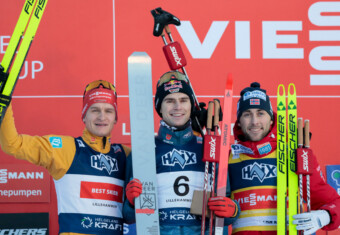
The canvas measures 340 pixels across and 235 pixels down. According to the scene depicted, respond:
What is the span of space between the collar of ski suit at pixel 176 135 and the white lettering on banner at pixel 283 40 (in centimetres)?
129

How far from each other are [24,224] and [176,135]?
1.69 m

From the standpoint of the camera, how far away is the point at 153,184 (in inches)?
92.1

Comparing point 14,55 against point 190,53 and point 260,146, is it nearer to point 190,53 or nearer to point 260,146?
point 260,146

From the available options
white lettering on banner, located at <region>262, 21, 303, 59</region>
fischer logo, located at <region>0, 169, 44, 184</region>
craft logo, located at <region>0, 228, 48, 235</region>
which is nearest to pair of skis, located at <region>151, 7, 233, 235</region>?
white lettering on banner, located at <region>262, 21, 303, 59</region>

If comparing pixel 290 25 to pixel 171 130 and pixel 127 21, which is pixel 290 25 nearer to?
pixel 127 21

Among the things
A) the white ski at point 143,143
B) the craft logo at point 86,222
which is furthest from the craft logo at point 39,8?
the craft logo at point 86,222

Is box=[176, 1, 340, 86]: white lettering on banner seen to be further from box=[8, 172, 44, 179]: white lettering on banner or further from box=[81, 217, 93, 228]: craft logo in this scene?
box=[81, 217, 93, 228]: craft logo

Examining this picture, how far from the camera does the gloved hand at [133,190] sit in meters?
2.29

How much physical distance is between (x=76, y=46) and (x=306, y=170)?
6.87ft

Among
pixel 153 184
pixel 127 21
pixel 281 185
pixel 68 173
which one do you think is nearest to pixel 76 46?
pixel 127 21

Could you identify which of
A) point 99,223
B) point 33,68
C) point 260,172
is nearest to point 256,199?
point 260,172

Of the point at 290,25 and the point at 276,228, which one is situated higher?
the point at 290,25

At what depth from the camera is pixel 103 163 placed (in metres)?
2.54

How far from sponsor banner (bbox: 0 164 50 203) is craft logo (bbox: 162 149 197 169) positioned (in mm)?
1426
